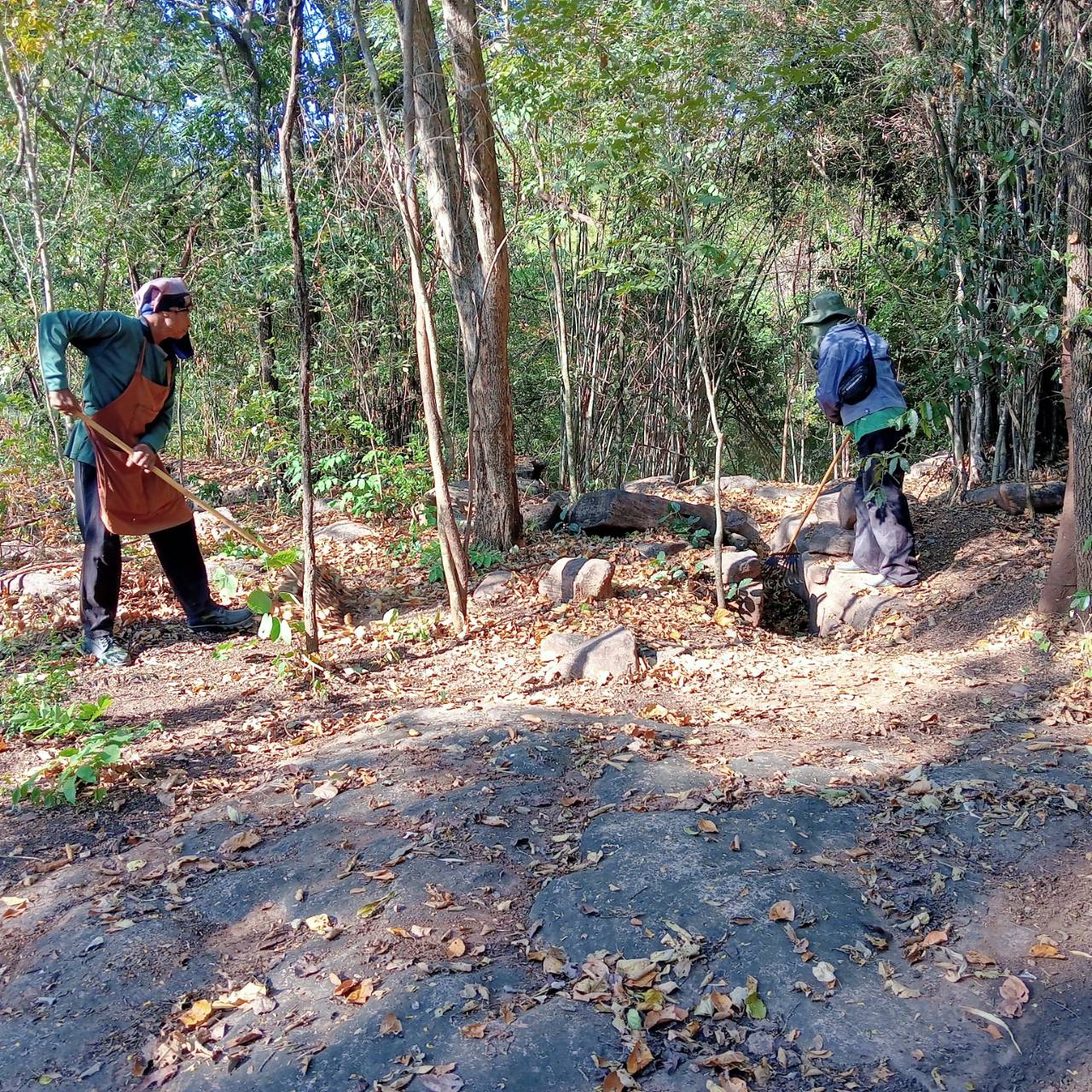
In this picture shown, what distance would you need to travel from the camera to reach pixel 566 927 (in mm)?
2684

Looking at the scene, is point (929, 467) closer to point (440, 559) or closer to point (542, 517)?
point (542, 517)

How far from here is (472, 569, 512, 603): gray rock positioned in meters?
5.72

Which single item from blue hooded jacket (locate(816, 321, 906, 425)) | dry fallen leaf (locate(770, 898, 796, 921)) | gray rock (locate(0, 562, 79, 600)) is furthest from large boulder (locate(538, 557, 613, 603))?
dry fallen leaf (locate(770, 898, 796, 921))

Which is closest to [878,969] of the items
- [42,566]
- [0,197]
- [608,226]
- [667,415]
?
[42,566]

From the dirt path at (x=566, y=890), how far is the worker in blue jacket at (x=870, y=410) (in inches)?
56.0

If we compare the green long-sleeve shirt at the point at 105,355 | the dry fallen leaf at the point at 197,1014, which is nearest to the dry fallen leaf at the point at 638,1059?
the dry fallen leaf at the point at 197,1014

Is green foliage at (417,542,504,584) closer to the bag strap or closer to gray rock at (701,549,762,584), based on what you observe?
gray rock at (701,549,762,584)

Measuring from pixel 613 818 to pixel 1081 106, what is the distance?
12.8 ft

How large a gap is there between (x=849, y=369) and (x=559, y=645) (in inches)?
108

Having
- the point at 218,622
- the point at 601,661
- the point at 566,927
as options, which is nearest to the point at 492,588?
the point at 601,661

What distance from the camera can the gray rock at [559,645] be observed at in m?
4.83

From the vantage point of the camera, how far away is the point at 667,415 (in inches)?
401

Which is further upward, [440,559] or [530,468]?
[530,468]

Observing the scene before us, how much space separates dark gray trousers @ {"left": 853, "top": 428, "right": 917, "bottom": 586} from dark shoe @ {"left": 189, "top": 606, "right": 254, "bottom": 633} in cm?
380
